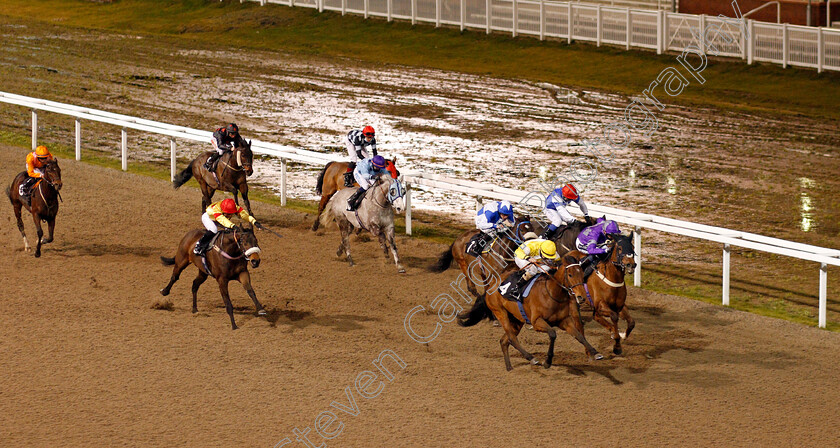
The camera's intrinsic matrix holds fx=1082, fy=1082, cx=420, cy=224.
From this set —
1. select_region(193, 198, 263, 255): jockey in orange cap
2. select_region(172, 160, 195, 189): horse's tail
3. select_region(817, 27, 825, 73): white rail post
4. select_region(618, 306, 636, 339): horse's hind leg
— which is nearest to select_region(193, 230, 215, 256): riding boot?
select_region(193, 198, 263, 255): jockey in orange cap

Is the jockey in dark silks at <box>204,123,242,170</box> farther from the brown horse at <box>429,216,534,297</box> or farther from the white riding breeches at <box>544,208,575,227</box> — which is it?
the white riding breeches at <box>544,208,575,227</box>

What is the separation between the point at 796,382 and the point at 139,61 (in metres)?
22.3

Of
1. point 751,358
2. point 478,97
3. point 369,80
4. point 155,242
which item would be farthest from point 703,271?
point 369,80

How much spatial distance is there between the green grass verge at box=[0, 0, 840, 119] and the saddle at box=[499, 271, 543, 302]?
1350 cm

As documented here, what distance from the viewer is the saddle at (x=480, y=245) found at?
37.4 ft

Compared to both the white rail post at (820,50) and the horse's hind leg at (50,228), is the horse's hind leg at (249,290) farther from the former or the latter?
the white rail post at (820,50)

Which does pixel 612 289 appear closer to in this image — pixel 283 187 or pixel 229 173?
pixel 229 173

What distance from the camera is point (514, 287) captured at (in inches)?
400

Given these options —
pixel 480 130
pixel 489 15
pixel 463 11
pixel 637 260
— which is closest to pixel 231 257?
pixel 637 260

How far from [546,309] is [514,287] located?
40cm

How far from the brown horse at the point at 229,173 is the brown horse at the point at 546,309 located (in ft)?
17.2

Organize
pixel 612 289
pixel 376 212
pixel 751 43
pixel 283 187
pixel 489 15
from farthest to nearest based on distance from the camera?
pixel 489 15 < pixel 751 43 < pixel 283 187 < pixel 376 212 < pixel 612 289

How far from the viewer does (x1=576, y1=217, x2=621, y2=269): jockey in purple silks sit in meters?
10.5

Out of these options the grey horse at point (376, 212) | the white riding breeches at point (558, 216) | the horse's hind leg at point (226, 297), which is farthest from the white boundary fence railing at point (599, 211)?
the horse's hind leg at point (226, 297)
